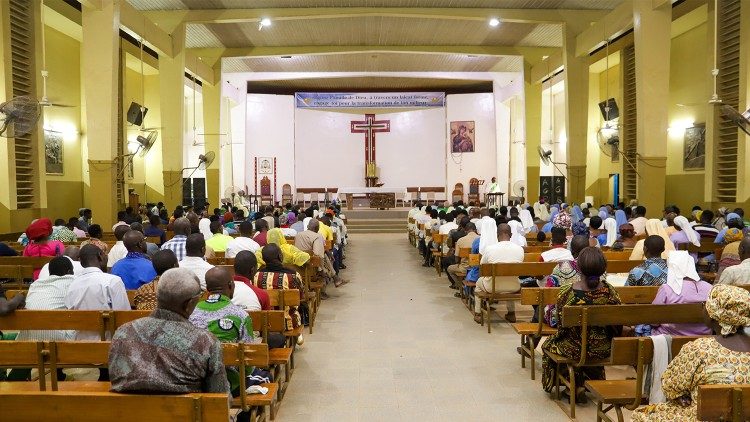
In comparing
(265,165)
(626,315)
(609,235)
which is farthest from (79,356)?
(265,165)

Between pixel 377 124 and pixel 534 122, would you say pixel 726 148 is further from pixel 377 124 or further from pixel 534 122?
pixel 377 124

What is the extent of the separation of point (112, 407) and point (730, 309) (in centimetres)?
236

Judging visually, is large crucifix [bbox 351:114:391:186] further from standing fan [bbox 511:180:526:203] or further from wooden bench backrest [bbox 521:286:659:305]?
wooden bench backrest [bbox 521:286:659:305]

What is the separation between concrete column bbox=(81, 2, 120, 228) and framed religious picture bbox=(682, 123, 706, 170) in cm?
1238

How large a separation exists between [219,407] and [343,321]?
14.5 feet

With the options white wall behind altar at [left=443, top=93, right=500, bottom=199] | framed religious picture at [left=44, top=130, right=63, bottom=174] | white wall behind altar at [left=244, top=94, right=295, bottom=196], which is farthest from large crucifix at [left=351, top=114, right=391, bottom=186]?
framed religious picture at [left=44, top=130, right=63, bottom=174]

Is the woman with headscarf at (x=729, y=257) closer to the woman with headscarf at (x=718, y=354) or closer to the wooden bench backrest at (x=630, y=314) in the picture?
the wooden bench backrest at (x=630, y=314)

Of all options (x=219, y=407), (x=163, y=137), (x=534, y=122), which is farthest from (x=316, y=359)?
(x=534, y=122)

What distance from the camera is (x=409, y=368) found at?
475 cm

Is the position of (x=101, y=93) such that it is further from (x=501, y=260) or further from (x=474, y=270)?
(x=501, y=260)

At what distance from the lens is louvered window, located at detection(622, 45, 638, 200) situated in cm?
1481

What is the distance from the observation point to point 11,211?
959 centimetres

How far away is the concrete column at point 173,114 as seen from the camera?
1438 cm

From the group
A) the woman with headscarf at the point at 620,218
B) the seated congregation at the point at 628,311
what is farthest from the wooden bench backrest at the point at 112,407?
the woman with headscarf at the point at 620,218
